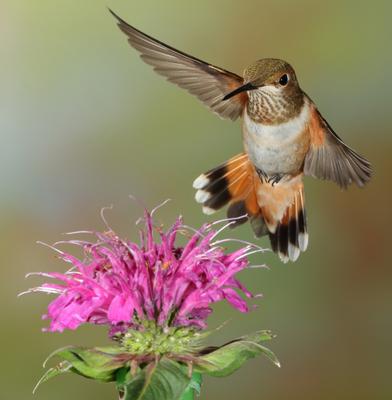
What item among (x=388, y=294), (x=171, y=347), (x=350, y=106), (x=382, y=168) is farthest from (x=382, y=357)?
(x=171, y=347)

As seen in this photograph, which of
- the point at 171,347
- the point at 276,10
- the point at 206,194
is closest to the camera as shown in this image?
the point at 171,347

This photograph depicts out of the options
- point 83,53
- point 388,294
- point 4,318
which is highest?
point 83,53

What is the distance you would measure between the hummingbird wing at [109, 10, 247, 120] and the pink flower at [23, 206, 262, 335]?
1.10ft

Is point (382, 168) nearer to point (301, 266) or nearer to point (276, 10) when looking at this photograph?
point (301, 266)

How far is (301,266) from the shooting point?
6.77 feet

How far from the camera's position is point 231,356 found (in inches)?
30.1

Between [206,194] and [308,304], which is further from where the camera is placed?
[308,304]

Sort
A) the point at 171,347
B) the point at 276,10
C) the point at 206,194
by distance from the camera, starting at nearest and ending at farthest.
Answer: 1. the point at 171,347
2. the point at 206,194
3. the point at 276,10

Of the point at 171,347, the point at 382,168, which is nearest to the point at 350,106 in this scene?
the point at 382,168

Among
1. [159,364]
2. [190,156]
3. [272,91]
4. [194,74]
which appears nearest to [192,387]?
[159,364]

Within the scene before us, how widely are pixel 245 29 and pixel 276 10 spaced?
0.09 meters

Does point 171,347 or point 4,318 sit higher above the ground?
point 4,318

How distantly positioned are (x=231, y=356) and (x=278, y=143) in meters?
0.47

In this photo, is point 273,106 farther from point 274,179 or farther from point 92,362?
point 92,362
